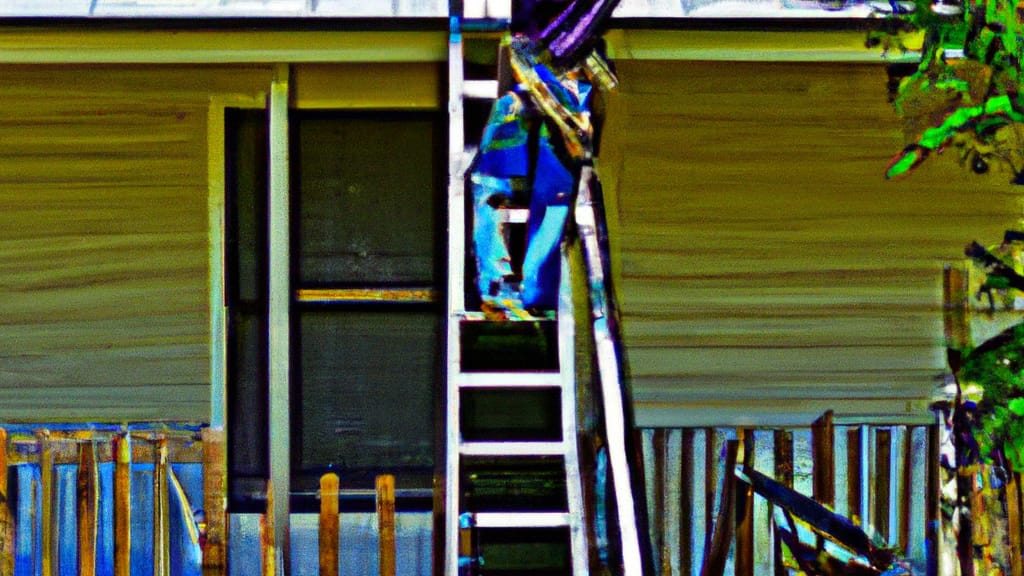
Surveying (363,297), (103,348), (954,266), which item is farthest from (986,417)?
(103,348)

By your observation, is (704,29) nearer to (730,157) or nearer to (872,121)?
(730,157)

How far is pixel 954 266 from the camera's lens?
395cm

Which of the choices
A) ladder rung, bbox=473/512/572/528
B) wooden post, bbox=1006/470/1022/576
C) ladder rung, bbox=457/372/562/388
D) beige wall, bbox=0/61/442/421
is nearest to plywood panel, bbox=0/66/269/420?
beige wall, bbox=0/61/442/421

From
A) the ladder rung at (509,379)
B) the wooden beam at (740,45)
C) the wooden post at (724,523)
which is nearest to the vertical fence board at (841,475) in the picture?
the wooden post at (724,523)

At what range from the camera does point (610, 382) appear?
3.48m

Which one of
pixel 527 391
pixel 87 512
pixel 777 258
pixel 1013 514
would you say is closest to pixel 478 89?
pixel 527 391

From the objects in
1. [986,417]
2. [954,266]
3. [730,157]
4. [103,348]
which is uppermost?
[730,157]

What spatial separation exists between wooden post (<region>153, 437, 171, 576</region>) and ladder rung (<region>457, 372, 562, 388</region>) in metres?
1.25

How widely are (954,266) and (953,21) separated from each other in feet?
3.05

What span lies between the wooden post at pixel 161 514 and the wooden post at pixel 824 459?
248 centimetres

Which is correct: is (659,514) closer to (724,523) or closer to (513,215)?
(724,523)

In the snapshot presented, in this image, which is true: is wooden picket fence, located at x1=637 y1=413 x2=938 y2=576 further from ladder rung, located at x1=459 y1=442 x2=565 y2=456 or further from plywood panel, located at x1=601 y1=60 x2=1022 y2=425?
ladder rung, located at x1=459 y1=442 x2=565 y2=456

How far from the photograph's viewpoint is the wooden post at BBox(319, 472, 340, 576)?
12.7 ft

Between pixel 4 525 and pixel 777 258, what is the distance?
311 cm
